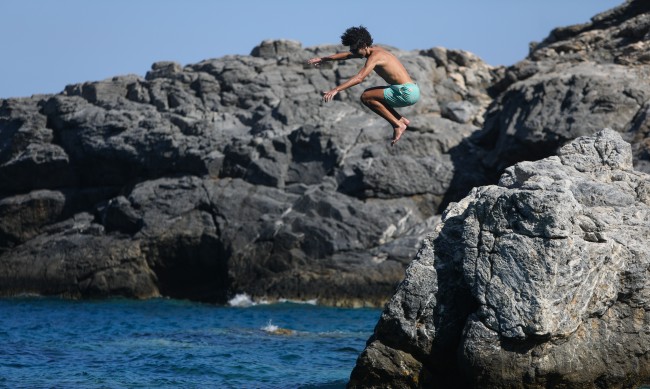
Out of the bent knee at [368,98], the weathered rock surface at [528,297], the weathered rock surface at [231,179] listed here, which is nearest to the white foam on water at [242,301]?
the weathered rock surface at [231,179]

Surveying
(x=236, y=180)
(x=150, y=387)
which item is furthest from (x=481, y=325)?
(x=236, y=180)

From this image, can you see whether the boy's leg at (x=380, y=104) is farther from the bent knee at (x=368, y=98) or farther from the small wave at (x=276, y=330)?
the small wave at (x=276, y=330)

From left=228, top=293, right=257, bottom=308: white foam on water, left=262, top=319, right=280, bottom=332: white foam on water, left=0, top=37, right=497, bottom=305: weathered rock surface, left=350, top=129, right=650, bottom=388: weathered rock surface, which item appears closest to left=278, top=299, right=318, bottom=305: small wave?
left=0, top=37, right=497, bottom=305: weathered rock surface

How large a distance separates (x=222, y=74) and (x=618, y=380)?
31.4 m

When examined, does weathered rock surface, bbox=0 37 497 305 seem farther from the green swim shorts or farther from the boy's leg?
the green swim shorts

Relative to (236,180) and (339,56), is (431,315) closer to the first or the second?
(339,56)

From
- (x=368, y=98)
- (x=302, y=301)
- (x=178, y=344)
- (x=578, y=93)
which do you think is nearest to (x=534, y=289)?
(x=368, y=98)

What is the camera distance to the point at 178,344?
2439cm

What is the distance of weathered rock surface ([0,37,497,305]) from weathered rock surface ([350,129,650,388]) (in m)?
19.7

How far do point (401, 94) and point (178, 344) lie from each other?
11680mm

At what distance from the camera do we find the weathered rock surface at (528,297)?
44.1 ft

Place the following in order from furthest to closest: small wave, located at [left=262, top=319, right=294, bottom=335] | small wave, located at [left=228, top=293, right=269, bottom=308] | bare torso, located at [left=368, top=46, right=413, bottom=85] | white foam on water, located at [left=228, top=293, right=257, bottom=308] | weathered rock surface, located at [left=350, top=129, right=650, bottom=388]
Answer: white foam on water, located at [left=228, top=293, right=257, bottom=308] → small wave, located at [left=228, top=293, right=269, bottom=308] → small wave, located at [left=262, top=319, right=294, bottom=335] → bare torso, located at [left=368, top=46, right=413, bottom=85] → weathered rock surface, located at [left=350, top=129, right=650, bottom=388]

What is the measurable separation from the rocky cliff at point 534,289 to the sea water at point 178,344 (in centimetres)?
327

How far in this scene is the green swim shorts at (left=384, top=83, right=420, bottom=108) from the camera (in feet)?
48.8
